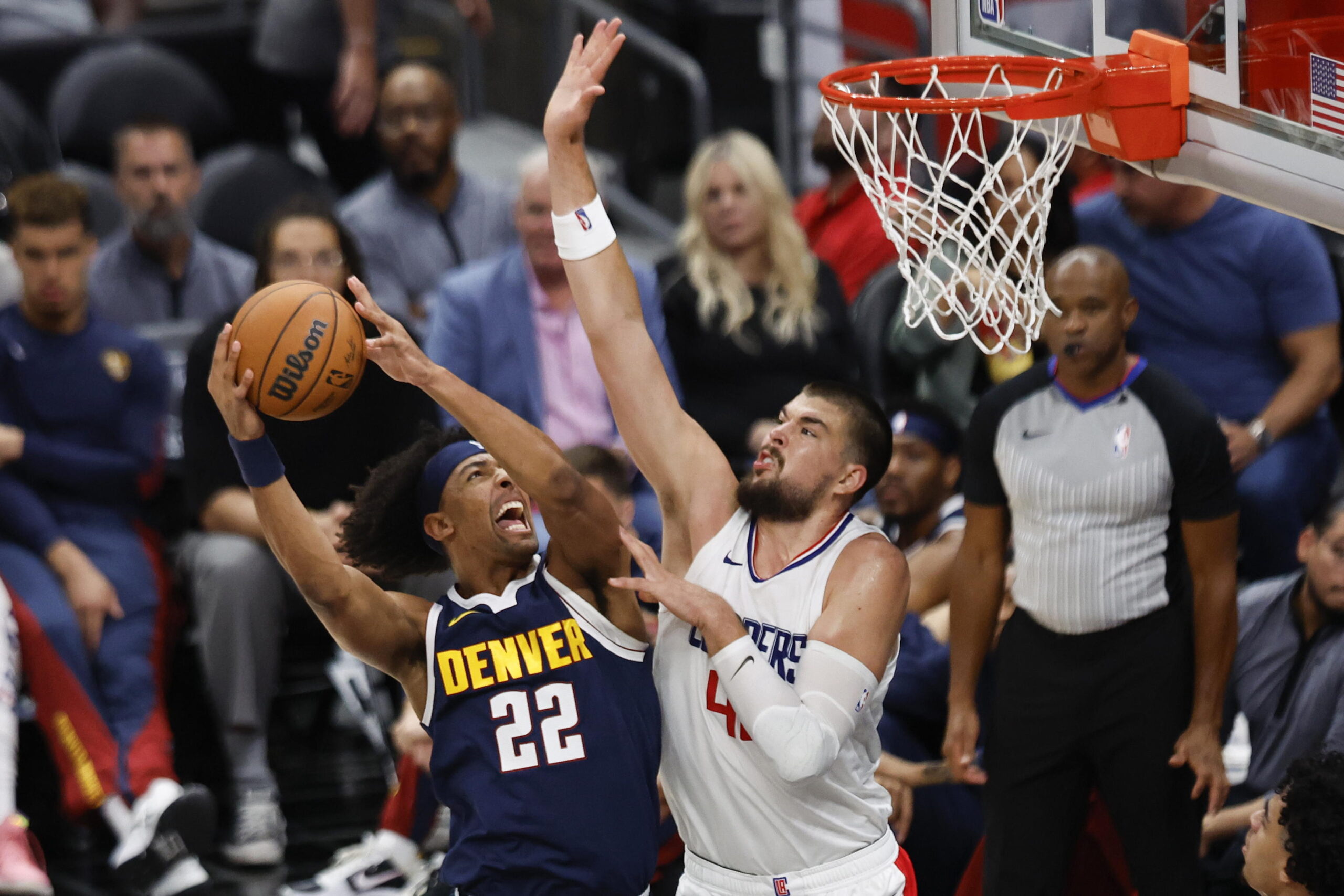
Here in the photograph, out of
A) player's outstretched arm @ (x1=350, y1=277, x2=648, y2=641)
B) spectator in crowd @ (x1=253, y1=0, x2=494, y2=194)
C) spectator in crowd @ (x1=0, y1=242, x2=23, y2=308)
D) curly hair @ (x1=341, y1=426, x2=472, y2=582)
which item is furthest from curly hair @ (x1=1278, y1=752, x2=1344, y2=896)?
spectator in crowd @ (x1=253, y1=0, x2=494, y2=194)

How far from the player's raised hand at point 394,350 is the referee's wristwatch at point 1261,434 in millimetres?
3051

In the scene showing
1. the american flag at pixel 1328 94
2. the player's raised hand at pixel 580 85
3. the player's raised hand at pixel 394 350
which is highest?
the player's raised hand at pixel 580 85

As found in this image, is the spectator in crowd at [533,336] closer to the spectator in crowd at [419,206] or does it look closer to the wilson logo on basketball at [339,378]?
the spectator in crowd at [419,206]

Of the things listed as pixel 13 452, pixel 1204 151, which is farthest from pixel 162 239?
pixel 1204 151

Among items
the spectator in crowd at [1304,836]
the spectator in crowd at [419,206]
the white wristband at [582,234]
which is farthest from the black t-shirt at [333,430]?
the spectator in crowd at [1304,836]

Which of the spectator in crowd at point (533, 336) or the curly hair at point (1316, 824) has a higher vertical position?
the spectator in crowd at point (533, 336)

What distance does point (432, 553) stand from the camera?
403 centimetres

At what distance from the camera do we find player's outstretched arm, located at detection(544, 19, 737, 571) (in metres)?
3.54

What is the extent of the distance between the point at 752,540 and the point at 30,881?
2.50 meters

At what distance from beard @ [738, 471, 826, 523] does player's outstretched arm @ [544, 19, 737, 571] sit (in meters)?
0.10

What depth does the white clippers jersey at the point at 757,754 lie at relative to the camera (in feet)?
11.6

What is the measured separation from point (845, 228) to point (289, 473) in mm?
2563

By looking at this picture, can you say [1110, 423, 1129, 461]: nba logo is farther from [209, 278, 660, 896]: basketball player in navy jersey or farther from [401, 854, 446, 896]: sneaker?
[401, 854, 446, 896]: sneaker

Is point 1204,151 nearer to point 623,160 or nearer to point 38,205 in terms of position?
point 38,205
